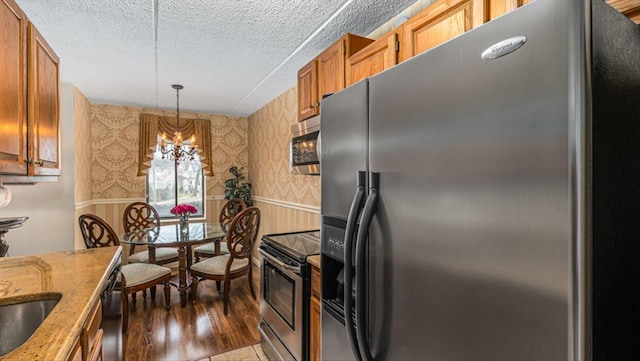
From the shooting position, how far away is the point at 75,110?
11.8ft

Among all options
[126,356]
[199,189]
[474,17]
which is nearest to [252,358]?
[126,356]

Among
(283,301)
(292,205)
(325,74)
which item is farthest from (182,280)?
(325,74)

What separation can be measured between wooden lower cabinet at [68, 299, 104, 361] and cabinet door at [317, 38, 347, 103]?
5.80 feet

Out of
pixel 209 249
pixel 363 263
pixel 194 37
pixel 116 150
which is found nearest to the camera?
pixel 363 263

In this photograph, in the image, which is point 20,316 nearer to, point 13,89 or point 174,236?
point 13,89

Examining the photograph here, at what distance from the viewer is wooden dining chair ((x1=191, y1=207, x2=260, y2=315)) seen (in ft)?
10.4

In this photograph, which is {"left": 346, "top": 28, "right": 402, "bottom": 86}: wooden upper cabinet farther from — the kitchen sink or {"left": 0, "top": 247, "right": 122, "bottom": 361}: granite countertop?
the kitchen sink

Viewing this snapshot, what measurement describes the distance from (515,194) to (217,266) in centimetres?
315

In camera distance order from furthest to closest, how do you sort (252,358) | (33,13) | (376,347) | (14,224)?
(14,224), (252,358), (33,13), (376,347)

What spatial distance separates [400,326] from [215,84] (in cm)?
334

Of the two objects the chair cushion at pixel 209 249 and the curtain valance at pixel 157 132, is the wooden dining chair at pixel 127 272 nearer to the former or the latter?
the chair cushion at pixel 209 249

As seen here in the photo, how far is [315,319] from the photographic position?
180 centimetres

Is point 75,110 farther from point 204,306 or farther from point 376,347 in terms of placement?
point 376,347

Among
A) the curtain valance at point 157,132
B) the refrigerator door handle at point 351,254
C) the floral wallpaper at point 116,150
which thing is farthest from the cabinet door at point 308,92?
the floral wallpaper at point 116,150
